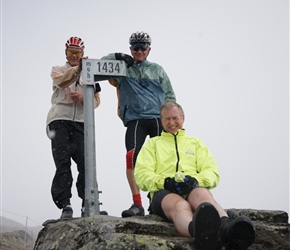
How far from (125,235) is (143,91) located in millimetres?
2597

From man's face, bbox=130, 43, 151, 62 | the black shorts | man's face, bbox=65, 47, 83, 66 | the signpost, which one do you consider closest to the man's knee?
the signpost

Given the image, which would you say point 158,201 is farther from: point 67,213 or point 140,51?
point 140,51

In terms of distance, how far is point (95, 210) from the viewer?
4039 millimetres

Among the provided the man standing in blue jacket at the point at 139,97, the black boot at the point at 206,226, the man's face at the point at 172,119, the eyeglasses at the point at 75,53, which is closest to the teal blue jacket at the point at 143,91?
the man standing in blue jacket at the point at 139,97

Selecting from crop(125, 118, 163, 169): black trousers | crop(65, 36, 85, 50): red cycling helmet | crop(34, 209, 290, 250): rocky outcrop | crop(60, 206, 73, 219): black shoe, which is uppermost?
crop(65, 36, 85, 50): red cycling helmet

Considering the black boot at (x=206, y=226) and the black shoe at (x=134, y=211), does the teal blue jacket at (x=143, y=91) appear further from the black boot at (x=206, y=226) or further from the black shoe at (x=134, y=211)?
the black boot at (x=206, y=226)

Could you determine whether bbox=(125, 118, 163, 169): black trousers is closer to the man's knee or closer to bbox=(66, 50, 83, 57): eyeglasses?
the man's knee

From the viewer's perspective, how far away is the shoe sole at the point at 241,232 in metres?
A: 2.85

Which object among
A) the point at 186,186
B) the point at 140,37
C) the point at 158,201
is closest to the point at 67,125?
the point at 140,37

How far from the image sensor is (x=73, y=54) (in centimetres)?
546

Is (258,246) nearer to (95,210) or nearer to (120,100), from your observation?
(95,210)

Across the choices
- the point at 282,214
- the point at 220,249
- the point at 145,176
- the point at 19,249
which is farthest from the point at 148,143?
the point at 19,249

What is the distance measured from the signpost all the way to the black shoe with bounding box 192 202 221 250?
1.48 meters

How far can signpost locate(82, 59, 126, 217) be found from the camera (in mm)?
4039
